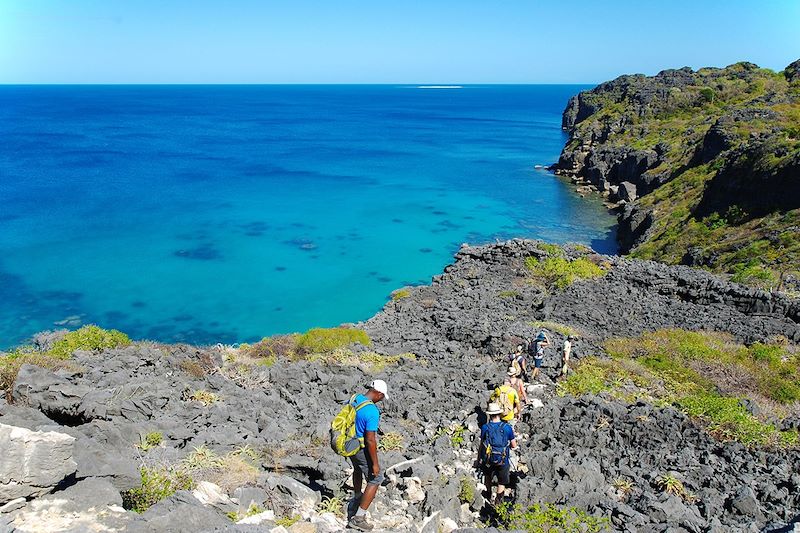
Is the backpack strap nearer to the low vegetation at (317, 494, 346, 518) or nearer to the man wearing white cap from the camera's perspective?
the man wearing white cap

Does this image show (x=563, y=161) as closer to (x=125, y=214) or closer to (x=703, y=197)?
(x=703, y=197)

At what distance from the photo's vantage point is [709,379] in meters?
14.7

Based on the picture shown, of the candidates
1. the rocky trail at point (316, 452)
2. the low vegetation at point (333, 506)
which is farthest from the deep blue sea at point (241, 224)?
the low vegetation at point (333, 506)

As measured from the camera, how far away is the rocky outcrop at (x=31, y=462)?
18.7ft

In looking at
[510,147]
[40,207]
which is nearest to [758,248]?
[40,207]

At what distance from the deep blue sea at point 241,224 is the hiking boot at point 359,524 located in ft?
80.9

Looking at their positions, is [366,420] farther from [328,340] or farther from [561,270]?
[561,270]

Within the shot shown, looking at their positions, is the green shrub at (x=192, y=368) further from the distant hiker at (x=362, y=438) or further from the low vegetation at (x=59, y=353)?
the distant hiker at (x=362, y=438)

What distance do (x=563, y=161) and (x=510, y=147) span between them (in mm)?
26626

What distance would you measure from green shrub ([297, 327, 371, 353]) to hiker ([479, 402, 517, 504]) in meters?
10.3

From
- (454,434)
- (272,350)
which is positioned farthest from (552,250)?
(454,434)

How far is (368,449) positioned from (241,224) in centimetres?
4712

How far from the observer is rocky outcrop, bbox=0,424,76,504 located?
224 inches

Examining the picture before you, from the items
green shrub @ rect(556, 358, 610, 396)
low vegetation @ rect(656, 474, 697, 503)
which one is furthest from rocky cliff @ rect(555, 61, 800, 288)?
low vegetation @ rect(656, 474, 697, 503)
